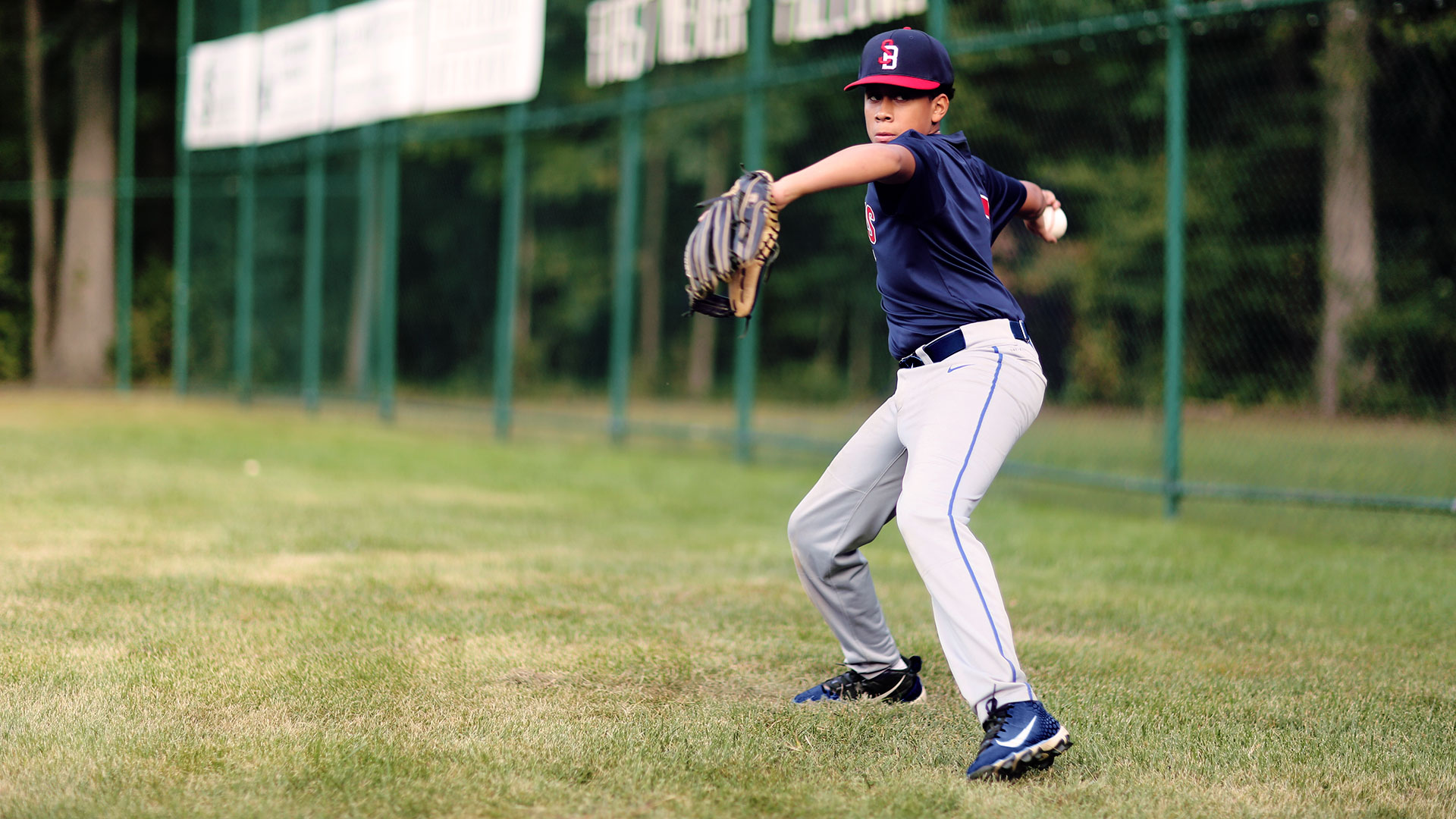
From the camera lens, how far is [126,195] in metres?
21.8

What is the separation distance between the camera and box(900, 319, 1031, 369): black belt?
3904 millimetres

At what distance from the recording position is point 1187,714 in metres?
4.29

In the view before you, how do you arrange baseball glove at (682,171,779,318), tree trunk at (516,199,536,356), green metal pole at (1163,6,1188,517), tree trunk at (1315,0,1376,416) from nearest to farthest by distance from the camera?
baseball glove at (682,171,779,318), green metal pole at (1163,6,1188,517), tree trunk at (1315,0,1376,416), tree trunk at (516,199,536,356)

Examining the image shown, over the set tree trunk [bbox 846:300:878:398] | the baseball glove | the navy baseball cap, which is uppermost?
the navy baseball cap

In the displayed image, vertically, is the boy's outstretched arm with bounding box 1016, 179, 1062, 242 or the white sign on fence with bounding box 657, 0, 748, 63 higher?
the white sign on fence with bounding box 657, 0, 748, 63

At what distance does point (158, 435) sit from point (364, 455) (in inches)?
112

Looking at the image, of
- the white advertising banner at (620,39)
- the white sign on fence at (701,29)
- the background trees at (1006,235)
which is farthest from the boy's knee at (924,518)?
the white advertising banner at (620,39)

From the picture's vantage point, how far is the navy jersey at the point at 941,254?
12.2ft

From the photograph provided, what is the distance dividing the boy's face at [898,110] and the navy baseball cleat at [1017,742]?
1.63m

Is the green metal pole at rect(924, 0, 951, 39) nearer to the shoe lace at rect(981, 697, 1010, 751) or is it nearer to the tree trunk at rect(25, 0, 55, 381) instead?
the shoe lace at rect(981, 697, 1010, 751)

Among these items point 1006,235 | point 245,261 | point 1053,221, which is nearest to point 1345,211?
point 1006,235

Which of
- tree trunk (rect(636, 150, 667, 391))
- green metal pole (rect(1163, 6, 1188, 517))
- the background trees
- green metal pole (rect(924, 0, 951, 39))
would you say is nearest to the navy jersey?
green metal pole (rect(1163, 6, 1188, 517))

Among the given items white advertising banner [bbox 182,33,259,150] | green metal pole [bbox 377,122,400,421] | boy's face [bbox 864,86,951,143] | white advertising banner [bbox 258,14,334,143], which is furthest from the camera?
white advertising banner [bbox 182,33,259,150]

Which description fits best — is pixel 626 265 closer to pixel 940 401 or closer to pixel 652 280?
pixel 652 280
